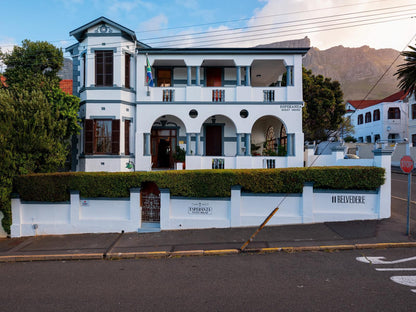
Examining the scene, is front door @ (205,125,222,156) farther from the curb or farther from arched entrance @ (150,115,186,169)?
the curb

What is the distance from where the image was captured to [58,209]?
32.1ft

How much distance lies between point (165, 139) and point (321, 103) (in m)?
16.8

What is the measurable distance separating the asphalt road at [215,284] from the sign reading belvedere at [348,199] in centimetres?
254

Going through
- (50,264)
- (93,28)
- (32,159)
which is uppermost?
(93,28)

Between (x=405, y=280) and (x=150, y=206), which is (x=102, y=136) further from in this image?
(x=405, y=280)

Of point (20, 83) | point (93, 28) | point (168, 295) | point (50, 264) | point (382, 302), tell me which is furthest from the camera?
point (93, 28)

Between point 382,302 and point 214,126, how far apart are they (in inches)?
534

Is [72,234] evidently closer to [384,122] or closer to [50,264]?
[50,264]

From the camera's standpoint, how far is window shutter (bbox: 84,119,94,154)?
46.2ft

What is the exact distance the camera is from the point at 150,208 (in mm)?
9914

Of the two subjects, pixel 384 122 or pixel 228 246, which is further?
pixel 384 122

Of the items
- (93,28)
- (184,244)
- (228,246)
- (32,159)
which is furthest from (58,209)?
(93,28)

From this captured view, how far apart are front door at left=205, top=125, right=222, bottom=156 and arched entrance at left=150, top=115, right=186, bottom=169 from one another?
1.60 meters

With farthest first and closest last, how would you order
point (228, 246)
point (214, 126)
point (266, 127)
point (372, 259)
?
point (266, 127) < point (214, 126) < point (228, 246) < point (372, 259)
